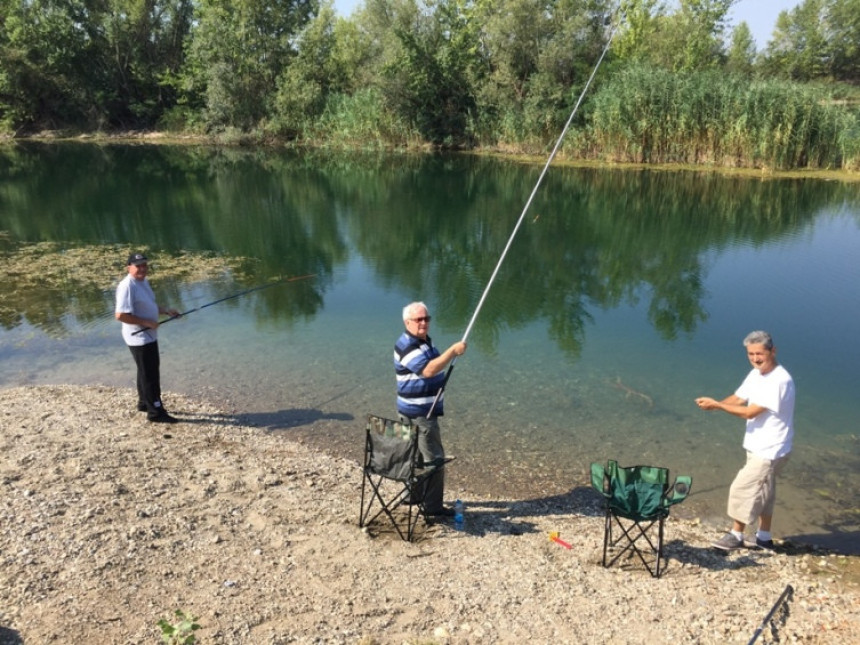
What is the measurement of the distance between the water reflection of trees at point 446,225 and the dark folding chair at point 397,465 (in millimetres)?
5141

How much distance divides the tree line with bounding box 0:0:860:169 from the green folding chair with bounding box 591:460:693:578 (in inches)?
935

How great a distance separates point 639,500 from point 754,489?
100 cm

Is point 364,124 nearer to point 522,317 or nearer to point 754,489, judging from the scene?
point 522,317

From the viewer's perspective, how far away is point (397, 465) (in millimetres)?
4762

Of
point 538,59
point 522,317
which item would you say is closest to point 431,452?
point 522,317

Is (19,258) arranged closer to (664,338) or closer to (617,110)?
(664,338)

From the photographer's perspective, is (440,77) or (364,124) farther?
(364,124)

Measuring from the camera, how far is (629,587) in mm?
4445

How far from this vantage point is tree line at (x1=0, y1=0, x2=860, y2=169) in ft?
84.2

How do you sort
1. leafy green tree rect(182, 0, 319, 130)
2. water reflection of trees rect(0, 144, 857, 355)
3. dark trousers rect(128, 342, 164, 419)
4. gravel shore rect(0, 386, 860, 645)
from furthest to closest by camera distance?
leafy green tree rect(182, 0, 319, 130)
water reflection of trees rect(0, 144, 857, 355)
dark trousers rect(128, 342, 164, 419)
gravel shore rect(0, 386, 860, 645)

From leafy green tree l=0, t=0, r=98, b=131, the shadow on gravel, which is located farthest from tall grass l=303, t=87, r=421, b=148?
the shadow on gravel

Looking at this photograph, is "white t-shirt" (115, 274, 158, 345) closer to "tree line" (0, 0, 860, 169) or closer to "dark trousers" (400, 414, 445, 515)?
"dark trousers" (400, 414, 445, 515)

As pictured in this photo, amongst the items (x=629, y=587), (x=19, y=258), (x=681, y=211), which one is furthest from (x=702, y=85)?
(x=629, y=587)

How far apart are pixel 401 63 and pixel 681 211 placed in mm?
21424
